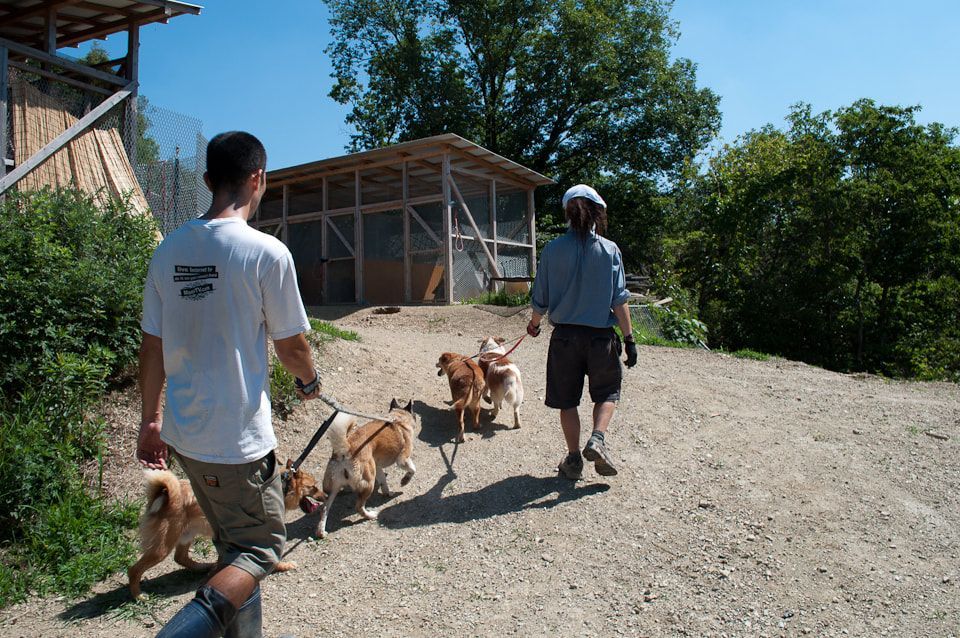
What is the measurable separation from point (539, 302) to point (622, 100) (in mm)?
25837

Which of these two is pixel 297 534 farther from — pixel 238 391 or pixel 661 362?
pixel 661 362

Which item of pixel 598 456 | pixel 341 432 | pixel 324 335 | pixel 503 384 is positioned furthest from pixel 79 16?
pixel 598 456

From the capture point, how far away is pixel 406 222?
15773 millimetres

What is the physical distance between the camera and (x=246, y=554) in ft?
7.47

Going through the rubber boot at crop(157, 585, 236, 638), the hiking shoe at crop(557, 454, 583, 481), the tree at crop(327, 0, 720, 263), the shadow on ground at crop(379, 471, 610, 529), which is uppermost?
the tree at crop(327, 0, 720, 263)

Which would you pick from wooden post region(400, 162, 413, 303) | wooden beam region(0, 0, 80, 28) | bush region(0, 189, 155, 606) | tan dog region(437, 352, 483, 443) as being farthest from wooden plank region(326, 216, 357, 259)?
tan dog region(437, 352, 483, 443)

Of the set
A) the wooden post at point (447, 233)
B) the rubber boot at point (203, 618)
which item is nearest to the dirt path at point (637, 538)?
the rubber boot at point (203, 618)

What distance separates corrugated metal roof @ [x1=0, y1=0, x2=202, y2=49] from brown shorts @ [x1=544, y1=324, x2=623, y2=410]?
7733mm

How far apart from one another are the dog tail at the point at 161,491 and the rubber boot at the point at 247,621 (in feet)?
3.46

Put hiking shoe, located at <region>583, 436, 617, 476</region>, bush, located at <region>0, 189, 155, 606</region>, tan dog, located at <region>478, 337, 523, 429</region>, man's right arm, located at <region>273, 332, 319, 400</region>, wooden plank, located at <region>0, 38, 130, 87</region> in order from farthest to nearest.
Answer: wooden plank, located at <region>0, 38, 130, 87</region> < tan dog, located at <region>478, 337, 523, 429</region> < hiking shoe, located at <region>583, 436, 617, 476</region> < bush, located at <region>0, 189, 155, 606</region> < man's right arm, located at <region>273, 332, 319, 400</region>

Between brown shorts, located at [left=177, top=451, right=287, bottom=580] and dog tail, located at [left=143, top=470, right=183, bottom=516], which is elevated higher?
brown shorts, located at [left=177, top=451, right=287, bottom=580]

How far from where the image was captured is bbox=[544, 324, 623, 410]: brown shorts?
4617mm

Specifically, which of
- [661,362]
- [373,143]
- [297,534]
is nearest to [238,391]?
[297,534]

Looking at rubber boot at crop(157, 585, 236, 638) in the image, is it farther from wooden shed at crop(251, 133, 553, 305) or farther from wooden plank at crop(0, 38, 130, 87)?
wooden shed at crop(251, 133, 553, 305)
